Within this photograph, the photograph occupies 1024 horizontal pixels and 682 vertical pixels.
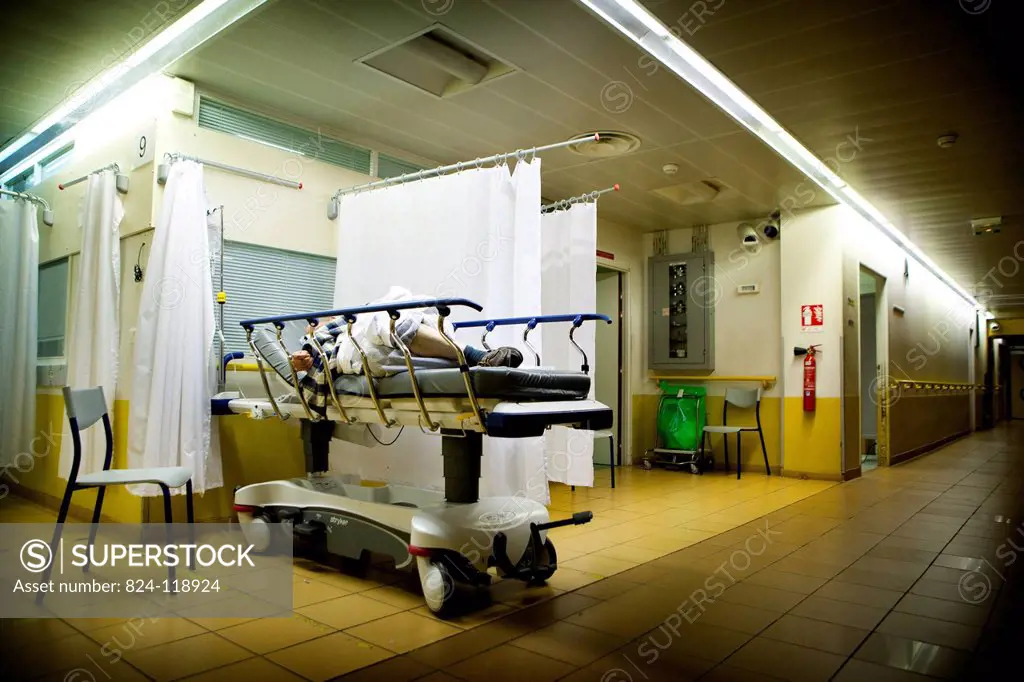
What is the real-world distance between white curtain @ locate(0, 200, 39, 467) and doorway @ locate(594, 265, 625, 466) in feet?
16.9

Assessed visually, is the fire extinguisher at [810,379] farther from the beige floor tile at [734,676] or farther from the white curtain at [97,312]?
the white curtain at [97,312]

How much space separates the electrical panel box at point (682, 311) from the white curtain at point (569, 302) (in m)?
3.60

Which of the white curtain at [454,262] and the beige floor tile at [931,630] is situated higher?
the white curtain at [454,262]

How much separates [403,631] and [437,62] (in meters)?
2.87

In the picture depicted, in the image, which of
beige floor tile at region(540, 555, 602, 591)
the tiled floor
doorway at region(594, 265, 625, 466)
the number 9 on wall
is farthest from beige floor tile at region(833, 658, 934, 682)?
doorway at region(594, 265, 625, 466)

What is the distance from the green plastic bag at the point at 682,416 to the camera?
695cm

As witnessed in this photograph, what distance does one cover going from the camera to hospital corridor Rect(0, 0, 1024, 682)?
8.04 ft

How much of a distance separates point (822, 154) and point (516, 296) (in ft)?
9.71

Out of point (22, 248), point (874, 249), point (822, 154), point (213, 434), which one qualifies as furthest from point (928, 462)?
point (22, 248)

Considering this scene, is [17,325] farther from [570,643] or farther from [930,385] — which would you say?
[930,385]

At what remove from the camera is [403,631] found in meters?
2.40

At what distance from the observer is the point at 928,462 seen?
802 cm

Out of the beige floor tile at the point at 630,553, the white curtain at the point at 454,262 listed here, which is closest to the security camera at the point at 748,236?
the white curtain at the point at 454,262

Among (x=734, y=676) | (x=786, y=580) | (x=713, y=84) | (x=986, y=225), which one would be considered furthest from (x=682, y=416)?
(x=734, y=676)
